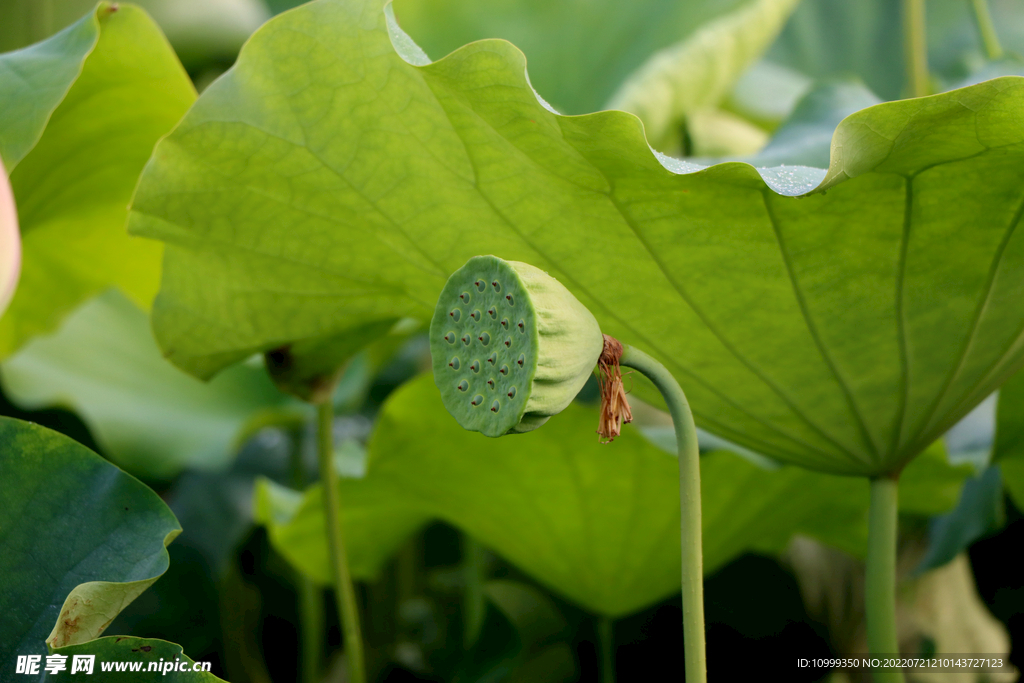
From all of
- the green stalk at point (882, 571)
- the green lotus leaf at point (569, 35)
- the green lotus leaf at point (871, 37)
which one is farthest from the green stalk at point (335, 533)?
the green lotus leaf at point (871, 37)

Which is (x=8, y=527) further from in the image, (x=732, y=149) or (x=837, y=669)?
(x=732, y=149)

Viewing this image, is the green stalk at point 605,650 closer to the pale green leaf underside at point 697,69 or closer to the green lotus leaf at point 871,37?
the pale green leaf underside at point 697,69

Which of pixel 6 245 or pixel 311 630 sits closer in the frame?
pixel 6 245

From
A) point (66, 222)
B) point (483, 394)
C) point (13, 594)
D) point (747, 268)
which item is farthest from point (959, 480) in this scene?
point (66, 222)

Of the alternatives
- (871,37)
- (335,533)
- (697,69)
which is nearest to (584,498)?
(335,533)

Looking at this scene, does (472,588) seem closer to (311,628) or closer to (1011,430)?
(311,628)

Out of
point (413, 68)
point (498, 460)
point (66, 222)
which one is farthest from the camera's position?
point (66, 222)
